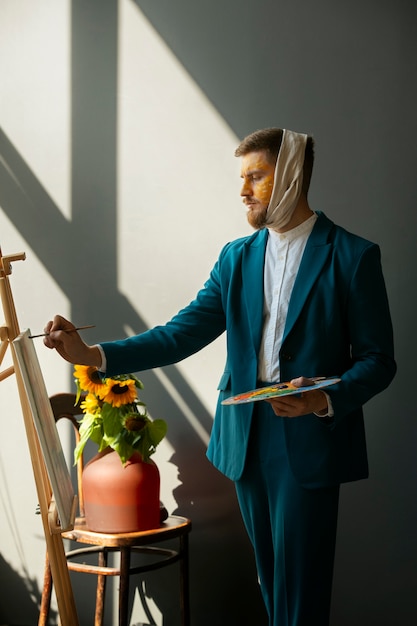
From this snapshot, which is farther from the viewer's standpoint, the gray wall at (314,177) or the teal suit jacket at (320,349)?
the gray wall at (314,177)

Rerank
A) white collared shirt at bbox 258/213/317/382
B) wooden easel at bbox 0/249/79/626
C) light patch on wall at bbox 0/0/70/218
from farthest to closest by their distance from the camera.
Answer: light patch on wall at bbox 0/0/70/218 < white collared shirt at bbox 258/213/317/382 < wooden easel at bbox 0/249/79/626

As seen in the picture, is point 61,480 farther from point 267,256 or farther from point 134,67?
point 134,67

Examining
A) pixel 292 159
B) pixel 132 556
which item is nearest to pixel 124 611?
pixel 132 556

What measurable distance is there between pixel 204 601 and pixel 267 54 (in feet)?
6.05

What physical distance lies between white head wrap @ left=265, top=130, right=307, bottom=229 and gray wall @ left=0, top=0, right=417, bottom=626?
62 cm

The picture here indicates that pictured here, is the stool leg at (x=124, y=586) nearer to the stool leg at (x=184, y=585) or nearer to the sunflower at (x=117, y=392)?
the stool leg at (x=184, y=585)

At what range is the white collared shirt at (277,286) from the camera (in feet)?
6.65

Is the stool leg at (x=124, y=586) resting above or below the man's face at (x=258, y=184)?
below

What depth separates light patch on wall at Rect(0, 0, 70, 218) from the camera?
2.92 m

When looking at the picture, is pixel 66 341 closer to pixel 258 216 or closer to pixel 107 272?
pixel 258 216

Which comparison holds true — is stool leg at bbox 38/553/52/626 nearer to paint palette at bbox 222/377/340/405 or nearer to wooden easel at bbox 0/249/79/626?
wooden easel at bbox 0/249/79/626

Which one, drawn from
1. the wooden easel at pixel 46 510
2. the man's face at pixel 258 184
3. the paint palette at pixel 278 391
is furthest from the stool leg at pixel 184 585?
the man's face at pixel 258 184

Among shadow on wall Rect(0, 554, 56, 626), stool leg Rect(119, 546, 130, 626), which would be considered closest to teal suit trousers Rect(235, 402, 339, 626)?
stool leg Rect(119, 546, 130, 626)

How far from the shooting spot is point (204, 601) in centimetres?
282
